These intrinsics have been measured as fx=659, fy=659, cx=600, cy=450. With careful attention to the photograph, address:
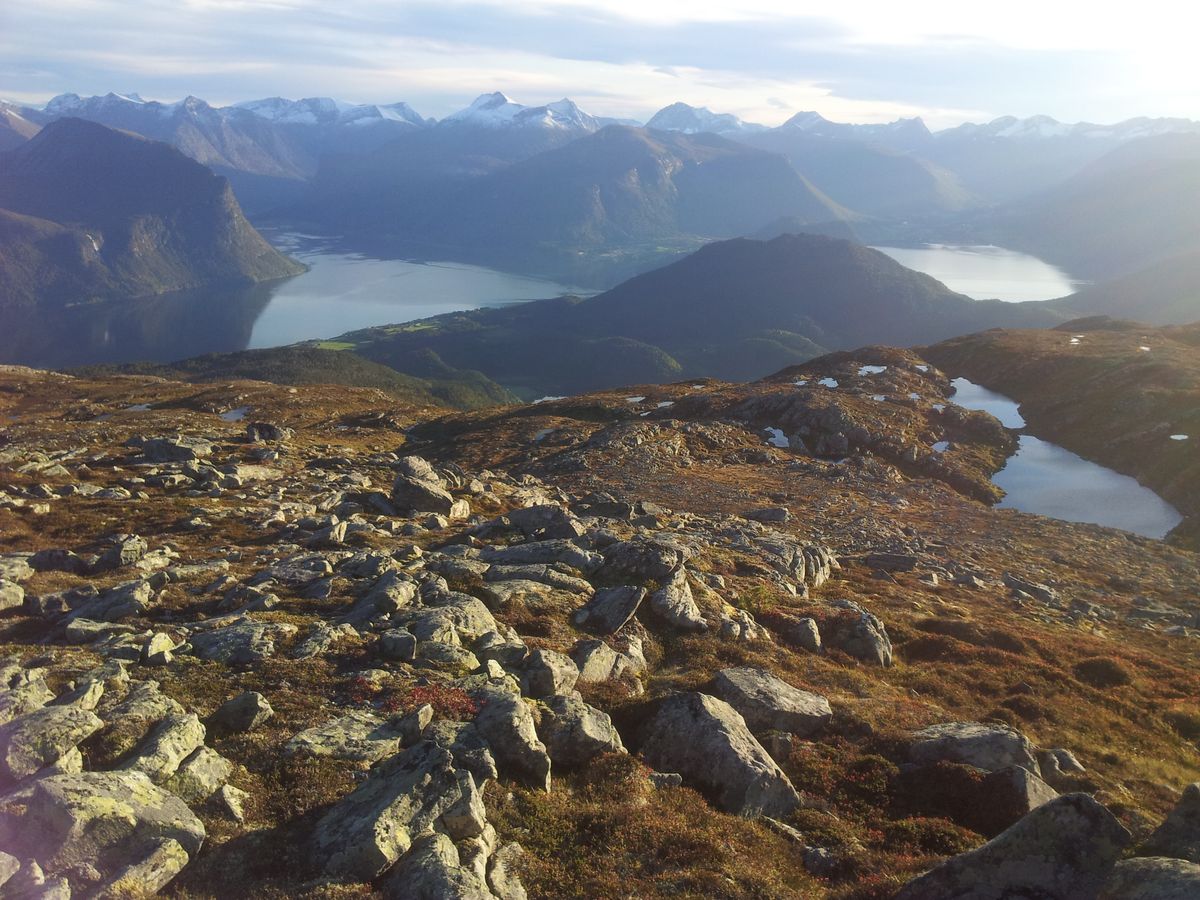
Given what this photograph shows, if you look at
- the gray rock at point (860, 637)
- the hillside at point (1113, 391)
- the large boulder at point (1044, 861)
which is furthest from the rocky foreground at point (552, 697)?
the hillside at point (1113, 391)

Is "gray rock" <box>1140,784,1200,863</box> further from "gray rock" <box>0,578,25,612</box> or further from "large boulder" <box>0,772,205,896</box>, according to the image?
"gray rock" <box>0,578,25,612</box>

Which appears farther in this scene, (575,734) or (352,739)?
(575,734)

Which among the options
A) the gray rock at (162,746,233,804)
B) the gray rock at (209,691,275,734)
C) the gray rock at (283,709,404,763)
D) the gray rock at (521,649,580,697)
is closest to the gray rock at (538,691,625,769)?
the gray rock at (521,649,580,697)

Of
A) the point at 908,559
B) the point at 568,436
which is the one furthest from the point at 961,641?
the point at 568,436

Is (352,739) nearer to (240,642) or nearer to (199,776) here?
(199,776)

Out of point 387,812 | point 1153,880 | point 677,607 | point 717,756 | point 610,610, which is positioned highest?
point 1153,880

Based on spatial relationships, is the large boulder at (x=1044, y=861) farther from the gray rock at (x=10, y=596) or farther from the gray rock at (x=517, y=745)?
the gray rock at (x=10, y=596)

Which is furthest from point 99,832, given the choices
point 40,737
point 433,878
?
point 433,878
